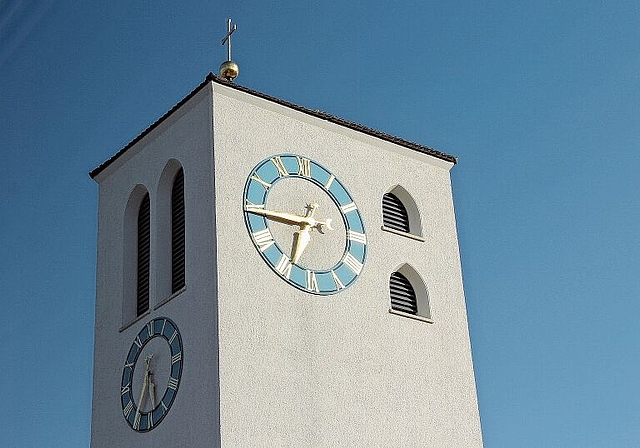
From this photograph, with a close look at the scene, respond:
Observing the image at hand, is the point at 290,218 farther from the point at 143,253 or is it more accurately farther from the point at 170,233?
the point at 143,253

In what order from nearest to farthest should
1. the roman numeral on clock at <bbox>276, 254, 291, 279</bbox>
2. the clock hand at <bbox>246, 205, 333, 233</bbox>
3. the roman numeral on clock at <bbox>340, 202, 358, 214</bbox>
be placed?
the roman numeral on clock at <bbox>276, 254, 291, 279</bbox> → the clock hand at <bbox>246, 205, 333, 233</bbox> → the roman numeral on clock at <bbox>340, 202, 358, 214</bbox>

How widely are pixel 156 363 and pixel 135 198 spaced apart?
3.01 meters

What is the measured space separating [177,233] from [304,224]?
179 cm

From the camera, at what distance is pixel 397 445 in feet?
65.4

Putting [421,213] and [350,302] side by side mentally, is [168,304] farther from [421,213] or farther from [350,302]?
[421,213]

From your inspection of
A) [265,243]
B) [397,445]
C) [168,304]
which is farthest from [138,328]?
[397,445]

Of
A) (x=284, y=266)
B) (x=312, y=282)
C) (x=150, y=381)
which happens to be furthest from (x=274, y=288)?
(x=150, y=381)

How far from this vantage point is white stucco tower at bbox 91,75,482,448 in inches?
760

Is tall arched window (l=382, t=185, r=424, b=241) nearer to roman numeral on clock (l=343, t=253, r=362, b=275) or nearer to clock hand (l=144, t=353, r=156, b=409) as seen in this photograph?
roman numeral on clock (l=343, t=253, r=362, b=275)

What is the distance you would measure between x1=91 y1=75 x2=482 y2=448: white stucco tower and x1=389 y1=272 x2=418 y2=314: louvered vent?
0.04 metres

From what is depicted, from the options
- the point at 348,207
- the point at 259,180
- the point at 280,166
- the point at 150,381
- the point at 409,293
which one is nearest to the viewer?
the point at 150,381

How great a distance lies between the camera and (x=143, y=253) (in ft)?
71.8

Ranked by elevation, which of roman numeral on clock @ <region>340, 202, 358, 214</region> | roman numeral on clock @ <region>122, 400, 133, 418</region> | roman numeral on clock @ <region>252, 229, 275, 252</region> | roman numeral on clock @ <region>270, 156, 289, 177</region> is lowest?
roman numeral on clock @ <region>122, 400, 133, 418</region>

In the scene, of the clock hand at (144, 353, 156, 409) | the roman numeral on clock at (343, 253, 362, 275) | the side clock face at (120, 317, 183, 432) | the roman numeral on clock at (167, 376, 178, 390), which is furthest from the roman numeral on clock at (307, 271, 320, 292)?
the clock hand at (144, 353, 156, 409)
